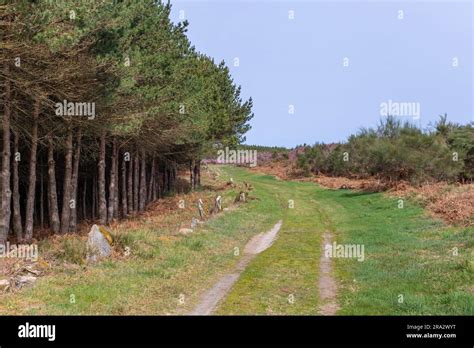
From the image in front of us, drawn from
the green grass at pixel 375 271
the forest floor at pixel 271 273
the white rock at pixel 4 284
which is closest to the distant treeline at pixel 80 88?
the forest floor at pixel 271 273

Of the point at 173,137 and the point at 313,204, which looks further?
the point at 313,204

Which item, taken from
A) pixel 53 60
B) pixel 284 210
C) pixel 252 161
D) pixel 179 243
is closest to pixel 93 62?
pixel 53 60

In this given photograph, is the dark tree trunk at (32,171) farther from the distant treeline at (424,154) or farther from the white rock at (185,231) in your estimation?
the distant treeline at (424,154)

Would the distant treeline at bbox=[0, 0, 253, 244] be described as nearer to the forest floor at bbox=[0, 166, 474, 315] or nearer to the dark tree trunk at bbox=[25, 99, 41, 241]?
the dark tree trunk at bbox=[25, 99, 41, 241]

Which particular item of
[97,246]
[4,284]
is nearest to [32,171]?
[97,246]

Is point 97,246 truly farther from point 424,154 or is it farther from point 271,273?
point 424,154

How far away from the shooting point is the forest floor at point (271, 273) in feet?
36.6

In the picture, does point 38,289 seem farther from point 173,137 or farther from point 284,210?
point 284,210

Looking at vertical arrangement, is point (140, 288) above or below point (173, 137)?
below

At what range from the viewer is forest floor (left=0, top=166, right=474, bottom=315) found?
36.6ft

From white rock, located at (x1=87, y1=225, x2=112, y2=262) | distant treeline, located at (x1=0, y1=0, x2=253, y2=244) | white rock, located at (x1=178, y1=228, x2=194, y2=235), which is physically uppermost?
distant treeline, located at (x1=0, y1=0, x2=253, y2=244)

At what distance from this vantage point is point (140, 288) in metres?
12.7

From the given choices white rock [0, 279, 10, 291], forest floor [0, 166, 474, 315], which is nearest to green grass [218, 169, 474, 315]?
forest floor [0, 166, 474, 315]
